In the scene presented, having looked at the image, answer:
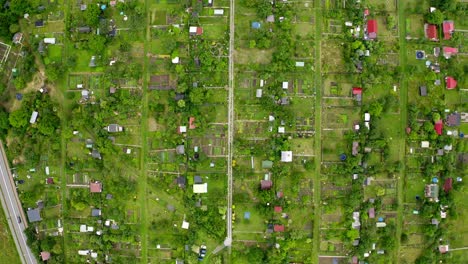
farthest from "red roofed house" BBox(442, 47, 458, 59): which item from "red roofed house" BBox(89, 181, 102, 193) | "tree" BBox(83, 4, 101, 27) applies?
"red roofed house" BBox(89, 181, 102, 193)

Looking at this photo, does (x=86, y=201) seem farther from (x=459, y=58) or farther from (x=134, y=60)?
(x=459, y=58)

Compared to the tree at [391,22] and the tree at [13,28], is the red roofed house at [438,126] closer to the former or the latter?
the tree at [391,22]

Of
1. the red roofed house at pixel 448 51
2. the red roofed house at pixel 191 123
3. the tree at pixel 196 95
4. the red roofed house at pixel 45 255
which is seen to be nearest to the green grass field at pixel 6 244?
the red roofed house at pixel 45 255

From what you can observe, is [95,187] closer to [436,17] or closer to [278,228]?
[278,228]

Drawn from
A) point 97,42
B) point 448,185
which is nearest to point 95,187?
point 97,42

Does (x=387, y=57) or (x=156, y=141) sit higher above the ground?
(x=387, y=57)

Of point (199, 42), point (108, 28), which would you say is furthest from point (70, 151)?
point (199, 42)

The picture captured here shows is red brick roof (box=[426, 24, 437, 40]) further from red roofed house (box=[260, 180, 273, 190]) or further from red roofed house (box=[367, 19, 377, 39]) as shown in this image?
red roofed house (box=[260, 180, 273, 190])

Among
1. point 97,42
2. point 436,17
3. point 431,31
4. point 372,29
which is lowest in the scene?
point 97,42
